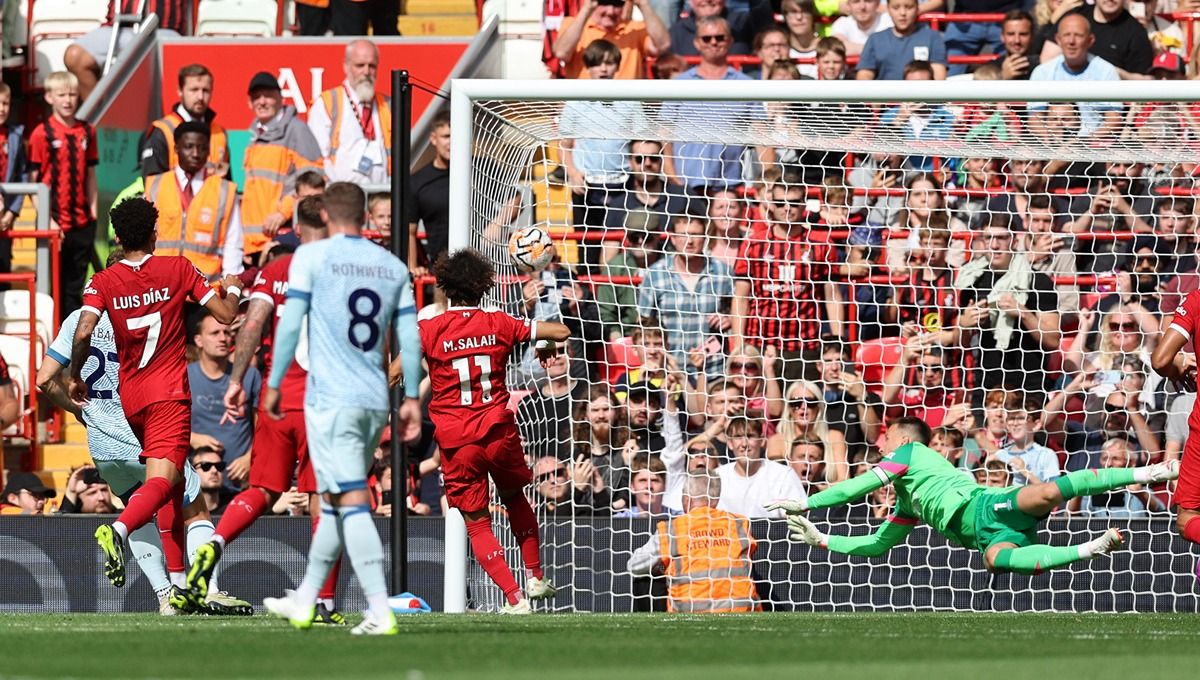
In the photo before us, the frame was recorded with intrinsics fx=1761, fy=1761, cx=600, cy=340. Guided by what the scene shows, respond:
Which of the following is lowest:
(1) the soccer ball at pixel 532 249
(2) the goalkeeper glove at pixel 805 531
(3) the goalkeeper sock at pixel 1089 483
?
(2) the goalkeeper glove at pixel 805 531

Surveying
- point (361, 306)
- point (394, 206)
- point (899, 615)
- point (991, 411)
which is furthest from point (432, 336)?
point (991, 411)

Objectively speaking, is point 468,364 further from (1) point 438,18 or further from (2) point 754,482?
(1) point 438,18

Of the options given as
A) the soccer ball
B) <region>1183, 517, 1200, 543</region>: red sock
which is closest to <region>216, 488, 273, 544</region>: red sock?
the soccer ball

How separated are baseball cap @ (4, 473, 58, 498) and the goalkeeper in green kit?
5874mm

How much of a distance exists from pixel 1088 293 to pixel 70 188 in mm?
8358

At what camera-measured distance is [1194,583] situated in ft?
37.6

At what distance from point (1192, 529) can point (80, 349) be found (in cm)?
579

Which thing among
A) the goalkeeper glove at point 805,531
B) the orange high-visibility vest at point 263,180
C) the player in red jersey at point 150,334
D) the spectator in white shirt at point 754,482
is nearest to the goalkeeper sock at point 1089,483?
the goalkeeper glove at point 805,531

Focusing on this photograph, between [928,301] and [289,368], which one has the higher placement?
[928,301]

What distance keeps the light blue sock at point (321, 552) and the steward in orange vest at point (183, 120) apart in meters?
8.17

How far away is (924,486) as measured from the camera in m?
9.84

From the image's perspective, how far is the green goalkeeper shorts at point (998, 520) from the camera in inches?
380

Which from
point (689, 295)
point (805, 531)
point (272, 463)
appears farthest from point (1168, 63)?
point (272, 463)

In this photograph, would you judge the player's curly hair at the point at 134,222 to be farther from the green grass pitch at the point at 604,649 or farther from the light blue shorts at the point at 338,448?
the light blue shorts at the point at 338,448
